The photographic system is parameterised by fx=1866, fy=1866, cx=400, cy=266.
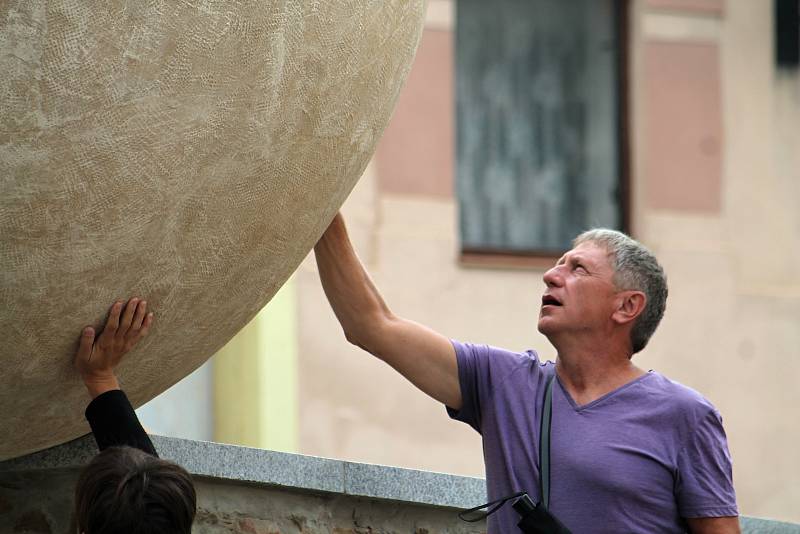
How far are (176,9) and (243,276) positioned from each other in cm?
78

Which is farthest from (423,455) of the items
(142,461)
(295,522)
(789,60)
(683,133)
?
(142,461)

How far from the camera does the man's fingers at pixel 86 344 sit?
426 centimetres

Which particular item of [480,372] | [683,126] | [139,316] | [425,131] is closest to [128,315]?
[139,316]

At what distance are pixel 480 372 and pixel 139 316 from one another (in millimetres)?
1003

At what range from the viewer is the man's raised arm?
488 cm

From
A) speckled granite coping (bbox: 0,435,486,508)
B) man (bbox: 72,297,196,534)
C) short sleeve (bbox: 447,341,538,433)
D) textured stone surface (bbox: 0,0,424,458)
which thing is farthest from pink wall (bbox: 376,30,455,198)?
man (bbox: 72,297,196,534)

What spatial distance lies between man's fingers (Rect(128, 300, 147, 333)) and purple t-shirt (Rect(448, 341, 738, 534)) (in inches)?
38.8

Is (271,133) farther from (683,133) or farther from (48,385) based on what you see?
(683,133)

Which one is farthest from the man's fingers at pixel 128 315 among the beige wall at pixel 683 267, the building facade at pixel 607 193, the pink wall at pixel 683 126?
the pink wall at pixel 683 126

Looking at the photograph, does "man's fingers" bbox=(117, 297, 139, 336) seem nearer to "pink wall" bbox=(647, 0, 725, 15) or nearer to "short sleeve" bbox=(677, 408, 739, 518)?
"short sleeve" bbox=(677, 408, 739, 518)

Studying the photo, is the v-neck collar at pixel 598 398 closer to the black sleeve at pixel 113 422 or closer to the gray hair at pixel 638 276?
the gray hair at pixel 638 276

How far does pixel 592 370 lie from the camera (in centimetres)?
480

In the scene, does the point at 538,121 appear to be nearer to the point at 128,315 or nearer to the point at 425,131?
the point at 425,131

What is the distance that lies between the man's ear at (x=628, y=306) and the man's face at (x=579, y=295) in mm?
17
